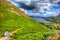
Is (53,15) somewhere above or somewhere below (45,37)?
above

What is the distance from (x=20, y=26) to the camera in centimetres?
1188

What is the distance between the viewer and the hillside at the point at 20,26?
10.7m

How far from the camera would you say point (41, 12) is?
1306 centimetres

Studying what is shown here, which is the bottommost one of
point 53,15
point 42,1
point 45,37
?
point 45,37

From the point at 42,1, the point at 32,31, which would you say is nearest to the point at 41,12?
the point at 42,1

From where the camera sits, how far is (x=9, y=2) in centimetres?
1315

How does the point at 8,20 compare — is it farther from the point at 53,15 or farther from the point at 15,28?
the point at 53,15

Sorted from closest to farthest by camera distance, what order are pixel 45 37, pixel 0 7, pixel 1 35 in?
pixel 45 37 < pixel 1 35 < pixel 0 7

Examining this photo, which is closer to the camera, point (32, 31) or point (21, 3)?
point (32, 31)

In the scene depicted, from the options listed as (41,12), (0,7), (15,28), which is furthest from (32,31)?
(0,7)

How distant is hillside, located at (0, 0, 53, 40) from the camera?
421 inches

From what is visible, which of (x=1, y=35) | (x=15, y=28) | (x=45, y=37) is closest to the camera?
(x=45, y=37)

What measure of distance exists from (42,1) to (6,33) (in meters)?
3.09

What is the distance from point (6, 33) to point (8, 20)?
66.4 inches
